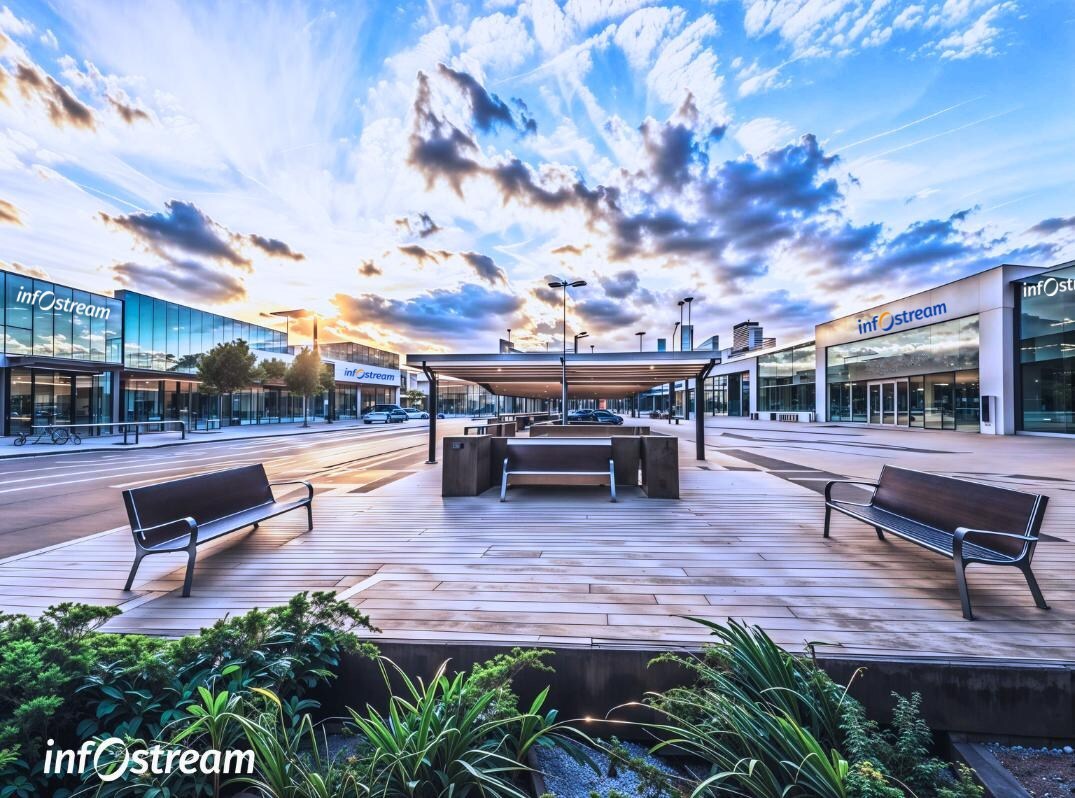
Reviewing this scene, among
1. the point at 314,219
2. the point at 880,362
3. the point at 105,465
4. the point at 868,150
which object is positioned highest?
the point at 868,150

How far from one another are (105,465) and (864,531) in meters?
19.1

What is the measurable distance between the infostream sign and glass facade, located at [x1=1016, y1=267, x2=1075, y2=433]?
49.8 metres

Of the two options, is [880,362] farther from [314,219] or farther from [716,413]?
[314,219]

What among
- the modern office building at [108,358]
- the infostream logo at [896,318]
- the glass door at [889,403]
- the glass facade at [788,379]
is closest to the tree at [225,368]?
the modern office building at [108,358]

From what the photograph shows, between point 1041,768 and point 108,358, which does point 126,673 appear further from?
point 108,358

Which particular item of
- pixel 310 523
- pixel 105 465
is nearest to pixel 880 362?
pixel 310 523

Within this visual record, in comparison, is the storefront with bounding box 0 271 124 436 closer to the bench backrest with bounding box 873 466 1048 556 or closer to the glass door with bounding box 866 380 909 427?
the bench backrest with bounding box 873 466 1048 556

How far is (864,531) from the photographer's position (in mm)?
5117

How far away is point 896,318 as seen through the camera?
2697 centimetres

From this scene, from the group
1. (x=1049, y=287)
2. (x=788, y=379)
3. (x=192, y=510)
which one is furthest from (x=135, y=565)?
(x=788, y=379)

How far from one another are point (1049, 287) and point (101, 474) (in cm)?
3670

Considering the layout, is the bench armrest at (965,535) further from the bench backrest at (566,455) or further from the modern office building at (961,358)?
the modern office building at (961,358)

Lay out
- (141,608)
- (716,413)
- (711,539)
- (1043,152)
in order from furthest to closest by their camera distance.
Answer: (716,413)
(1043,152)
(711,539)
(141,608)

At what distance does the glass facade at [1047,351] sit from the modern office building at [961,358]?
0.03 m
